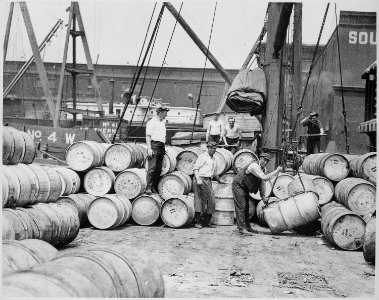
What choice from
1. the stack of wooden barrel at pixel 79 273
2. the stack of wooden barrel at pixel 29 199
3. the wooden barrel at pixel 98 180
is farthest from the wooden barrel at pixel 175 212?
the stack of wooden barrel at pixel 79 273

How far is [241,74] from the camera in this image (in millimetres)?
11555

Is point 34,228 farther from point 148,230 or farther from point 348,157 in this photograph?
point 348,157

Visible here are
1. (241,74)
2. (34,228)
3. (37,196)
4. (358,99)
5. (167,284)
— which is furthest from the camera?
(358,99)

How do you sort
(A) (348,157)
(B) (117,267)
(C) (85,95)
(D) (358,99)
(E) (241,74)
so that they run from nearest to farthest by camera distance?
(B) (117,267) < (A) (348,157) < (E) (241,74) < (D) (358,99) < (C) (85,95)

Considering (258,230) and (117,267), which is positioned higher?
(117,267)

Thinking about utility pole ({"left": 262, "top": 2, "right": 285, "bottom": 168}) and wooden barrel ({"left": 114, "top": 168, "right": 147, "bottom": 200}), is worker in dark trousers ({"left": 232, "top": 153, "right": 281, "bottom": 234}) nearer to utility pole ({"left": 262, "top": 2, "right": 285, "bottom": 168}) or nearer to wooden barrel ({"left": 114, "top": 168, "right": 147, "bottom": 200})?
wooden barrel ({"left": 114, "top": 168, "right": 147, "bottom": 200})

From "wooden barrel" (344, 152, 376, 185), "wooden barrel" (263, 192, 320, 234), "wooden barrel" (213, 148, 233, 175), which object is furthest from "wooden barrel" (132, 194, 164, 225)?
"wooden barrel" (344, 152, 376, 185)

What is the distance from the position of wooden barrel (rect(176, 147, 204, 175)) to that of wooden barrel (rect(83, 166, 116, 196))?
1.80m

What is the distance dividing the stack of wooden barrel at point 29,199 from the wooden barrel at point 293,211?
3.79m

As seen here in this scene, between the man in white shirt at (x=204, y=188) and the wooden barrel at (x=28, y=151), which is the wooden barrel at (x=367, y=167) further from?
the wooden barrel at (x=28, y=151)

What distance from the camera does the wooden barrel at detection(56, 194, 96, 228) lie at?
356 inches

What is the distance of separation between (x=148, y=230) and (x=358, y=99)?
1782 cm

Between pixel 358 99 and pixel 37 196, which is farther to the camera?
pixel 358 99

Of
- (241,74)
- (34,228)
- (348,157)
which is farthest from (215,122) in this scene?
(34,228)
